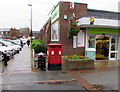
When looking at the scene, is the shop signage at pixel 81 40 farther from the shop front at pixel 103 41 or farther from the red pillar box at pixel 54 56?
the red pillar box at pixel 54 56

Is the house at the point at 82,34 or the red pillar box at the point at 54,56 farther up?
the house at the point at 82,34

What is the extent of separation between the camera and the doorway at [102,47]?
11836 mm

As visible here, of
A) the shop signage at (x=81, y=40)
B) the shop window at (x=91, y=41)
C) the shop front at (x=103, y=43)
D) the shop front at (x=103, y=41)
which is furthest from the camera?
the shop window at (x=91, y=41)

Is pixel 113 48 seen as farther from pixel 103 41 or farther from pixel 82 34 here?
pixel 82 34

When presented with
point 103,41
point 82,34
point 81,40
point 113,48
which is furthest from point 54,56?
point 113,48

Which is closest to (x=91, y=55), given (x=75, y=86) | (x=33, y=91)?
(x=75, y=86)

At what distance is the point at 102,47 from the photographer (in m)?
12.1

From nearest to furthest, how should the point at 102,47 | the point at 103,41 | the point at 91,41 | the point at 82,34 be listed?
the point at 82,34 → the point at 91,41 → the point at 103,41 → the point at 102,47

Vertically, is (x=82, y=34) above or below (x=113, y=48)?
above

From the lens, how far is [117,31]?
12.0 m

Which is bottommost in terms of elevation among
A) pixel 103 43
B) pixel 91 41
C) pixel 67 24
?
pixel 103 43

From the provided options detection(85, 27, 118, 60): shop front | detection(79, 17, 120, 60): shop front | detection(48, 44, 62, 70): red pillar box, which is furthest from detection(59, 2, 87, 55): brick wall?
detection(48, 44, 62, 70): red pillar box

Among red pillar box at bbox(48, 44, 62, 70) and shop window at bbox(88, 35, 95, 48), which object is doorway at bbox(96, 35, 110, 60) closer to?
shop window at bbox(88, 35, 95, 48)

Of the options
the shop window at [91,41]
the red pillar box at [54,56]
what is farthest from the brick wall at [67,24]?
the red pillar box at [54,56]
